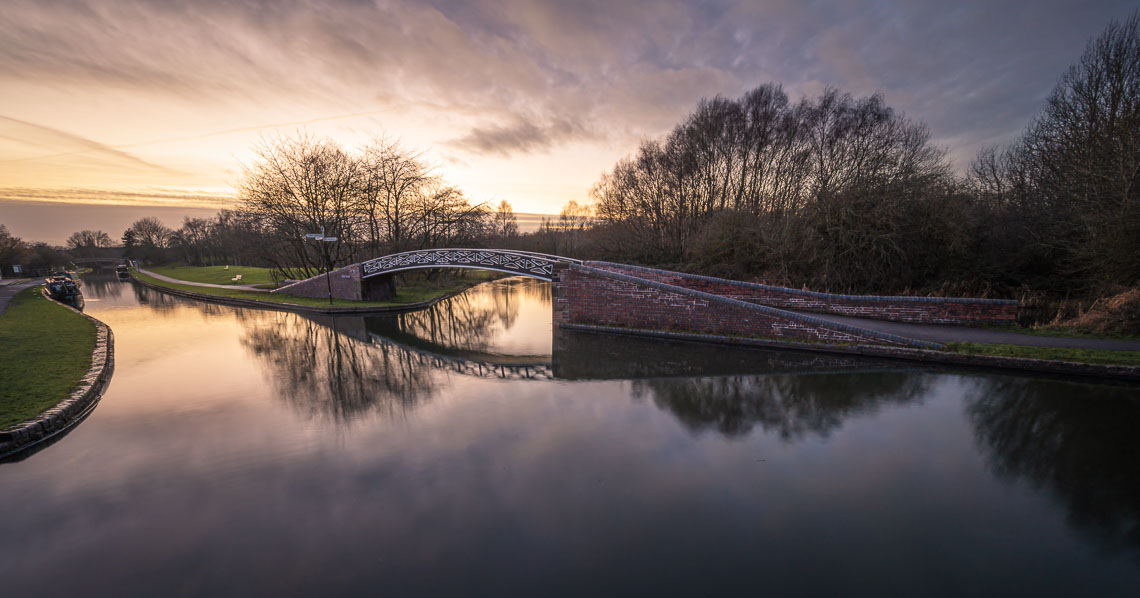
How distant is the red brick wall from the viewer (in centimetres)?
1070

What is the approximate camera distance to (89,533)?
4227 mm

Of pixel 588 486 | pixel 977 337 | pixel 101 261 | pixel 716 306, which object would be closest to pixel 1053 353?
pixel 977 337

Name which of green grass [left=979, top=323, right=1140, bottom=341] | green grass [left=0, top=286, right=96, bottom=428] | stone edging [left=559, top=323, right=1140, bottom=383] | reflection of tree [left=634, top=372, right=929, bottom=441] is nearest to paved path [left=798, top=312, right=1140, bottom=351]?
green grass [left=979, top=323, right=1140, bottom=341]

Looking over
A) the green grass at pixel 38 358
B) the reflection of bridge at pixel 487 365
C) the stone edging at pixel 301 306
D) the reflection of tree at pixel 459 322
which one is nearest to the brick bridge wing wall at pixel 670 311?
the reflection of tree at pixel 459 322

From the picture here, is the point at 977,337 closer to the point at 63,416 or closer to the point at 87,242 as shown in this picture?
the point at 63,416

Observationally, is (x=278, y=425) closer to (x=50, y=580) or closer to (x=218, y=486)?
(x=218, y=486)

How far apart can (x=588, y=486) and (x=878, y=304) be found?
11.6m

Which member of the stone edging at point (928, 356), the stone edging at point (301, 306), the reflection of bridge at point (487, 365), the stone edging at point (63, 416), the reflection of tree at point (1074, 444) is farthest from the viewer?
the stone edging at point (301, 306)

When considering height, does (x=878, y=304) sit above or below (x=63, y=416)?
above

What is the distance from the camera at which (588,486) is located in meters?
5.07

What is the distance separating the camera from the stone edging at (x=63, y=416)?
577 centimetres

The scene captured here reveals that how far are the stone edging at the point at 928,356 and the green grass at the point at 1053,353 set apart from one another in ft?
0.30

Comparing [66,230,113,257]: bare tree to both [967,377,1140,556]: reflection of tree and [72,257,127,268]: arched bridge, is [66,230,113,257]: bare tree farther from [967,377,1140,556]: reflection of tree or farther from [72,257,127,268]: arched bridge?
[967,377,1140,556]: reflection of tree

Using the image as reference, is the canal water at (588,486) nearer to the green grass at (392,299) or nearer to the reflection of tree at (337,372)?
the reflection of tree at (337,372)
